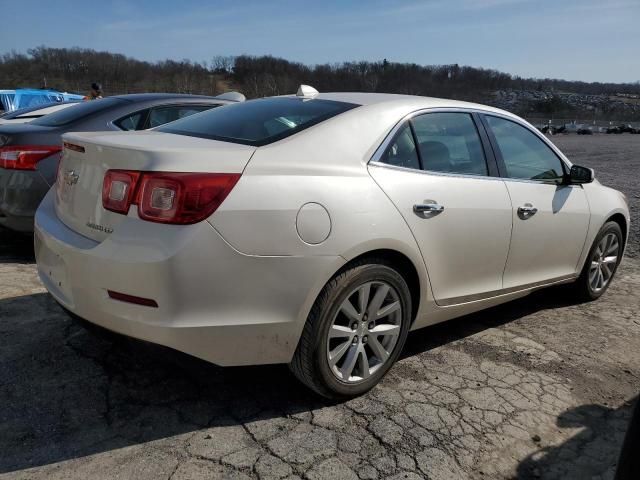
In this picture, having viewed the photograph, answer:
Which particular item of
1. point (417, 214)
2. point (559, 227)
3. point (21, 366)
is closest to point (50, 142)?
point (21, 366)

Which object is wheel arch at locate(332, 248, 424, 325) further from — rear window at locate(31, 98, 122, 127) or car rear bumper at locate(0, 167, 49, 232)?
rear window at locate(31, 98, 122, 127)

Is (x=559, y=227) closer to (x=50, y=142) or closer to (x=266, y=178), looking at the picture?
(x=266, y=178)

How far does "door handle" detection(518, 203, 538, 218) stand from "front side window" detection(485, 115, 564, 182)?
0.70 feet

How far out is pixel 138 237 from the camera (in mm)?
2266

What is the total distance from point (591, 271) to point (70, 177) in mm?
3909

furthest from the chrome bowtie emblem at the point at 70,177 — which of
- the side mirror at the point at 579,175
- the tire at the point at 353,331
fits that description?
the side mirror at the point at 579,175

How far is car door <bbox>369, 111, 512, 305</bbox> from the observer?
288 centimetres

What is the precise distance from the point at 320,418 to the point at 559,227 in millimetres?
2283

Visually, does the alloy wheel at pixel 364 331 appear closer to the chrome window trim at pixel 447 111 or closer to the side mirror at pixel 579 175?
the chrome window trim at pixel 447 111

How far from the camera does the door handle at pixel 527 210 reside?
11.6 ft

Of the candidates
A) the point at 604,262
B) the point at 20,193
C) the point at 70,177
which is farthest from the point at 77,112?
the point at 604,262

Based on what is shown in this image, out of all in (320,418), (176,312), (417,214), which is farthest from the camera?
(417,214)

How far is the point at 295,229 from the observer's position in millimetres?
2387

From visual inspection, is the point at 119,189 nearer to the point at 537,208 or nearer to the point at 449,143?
the point at 449,143
